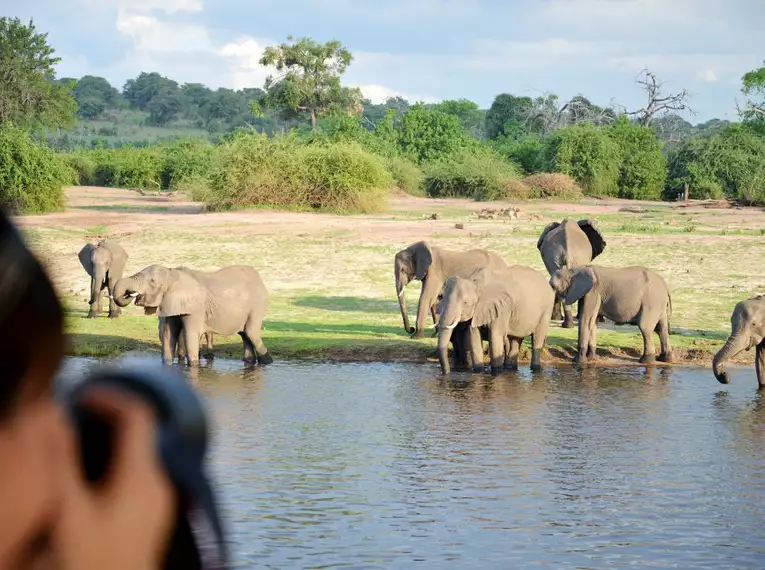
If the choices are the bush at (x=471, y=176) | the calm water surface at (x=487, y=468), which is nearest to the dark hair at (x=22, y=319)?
the calm water surface at (x=487, y=468)

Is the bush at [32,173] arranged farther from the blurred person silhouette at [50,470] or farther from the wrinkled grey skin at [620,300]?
the blurred person silhouette at [50,470]

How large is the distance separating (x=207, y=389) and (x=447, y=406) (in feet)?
8.21

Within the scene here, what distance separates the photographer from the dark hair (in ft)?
1.64

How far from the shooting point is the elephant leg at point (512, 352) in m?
15.2

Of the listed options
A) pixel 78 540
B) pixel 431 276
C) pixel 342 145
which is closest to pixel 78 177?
pixel 342 145

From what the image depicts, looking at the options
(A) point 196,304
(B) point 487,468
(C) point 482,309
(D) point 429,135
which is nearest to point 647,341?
(C) point 482,309

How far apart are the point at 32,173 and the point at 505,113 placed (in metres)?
51.4

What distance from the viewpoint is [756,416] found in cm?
1229

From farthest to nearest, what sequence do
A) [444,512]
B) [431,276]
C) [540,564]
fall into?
1. [431,276]
2. [444,512]
3. [540,564]

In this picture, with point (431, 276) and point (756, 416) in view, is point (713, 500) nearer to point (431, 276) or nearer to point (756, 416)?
point (756, 416)

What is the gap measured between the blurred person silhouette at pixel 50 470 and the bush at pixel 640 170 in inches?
1954

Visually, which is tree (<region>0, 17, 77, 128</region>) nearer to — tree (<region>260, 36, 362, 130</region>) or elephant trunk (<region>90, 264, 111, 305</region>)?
tree (<region>260, 36, 362, 130</region>)

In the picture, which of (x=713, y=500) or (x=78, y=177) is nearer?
(x=713, y=500)

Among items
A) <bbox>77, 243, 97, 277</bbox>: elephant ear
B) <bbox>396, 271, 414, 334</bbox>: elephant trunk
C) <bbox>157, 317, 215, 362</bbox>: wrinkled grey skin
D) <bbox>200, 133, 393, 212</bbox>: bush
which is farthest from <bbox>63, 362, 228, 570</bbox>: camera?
<bbox>200, 133, 393, 212</bbox>: bush
